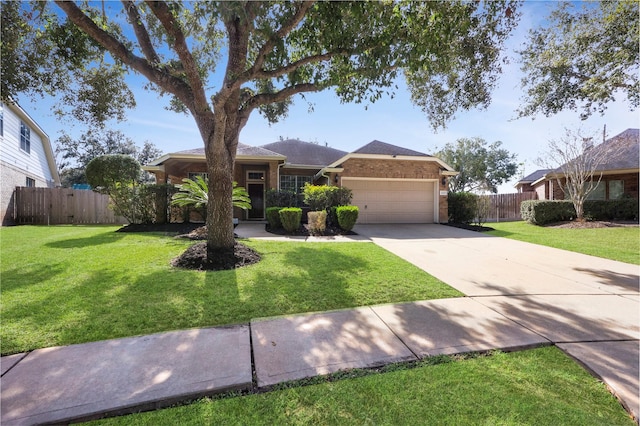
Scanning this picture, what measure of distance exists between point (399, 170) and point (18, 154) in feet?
63.9

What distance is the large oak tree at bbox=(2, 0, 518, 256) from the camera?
4941mm

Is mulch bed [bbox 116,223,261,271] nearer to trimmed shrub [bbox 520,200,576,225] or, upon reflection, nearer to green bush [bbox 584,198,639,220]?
trimmed shrub [bbox 520,200,576,225]

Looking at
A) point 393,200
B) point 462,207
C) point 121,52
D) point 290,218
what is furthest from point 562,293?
point 462,207

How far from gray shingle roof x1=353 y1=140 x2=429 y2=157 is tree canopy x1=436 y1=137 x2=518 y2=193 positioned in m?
17.3

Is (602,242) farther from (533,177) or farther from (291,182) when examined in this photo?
(533,177)

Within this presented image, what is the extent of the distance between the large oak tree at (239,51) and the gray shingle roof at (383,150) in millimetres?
6297

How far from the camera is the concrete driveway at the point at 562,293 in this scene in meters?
2.59

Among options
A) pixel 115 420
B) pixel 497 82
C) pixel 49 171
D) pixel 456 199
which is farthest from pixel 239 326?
pixel 49 171

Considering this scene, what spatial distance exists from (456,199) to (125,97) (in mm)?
14387

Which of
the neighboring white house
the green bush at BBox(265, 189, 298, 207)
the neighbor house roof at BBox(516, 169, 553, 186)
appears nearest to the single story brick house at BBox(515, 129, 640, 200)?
the neighbor house roof at BBox(516, 169, 553, 186)

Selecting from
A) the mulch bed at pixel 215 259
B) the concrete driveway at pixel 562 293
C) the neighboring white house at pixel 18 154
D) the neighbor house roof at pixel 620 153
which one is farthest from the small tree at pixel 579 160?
the neighboring white house at pixel 18 154

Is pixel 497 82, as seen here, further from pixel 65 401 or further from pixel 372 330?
pixel 65 401

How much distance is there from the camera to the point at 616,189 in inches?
649

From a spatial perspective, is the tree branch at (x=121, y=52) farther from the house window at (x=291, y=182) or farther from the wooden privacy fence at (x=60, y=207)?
the wooden privacy fence at (x=60, y=207)
